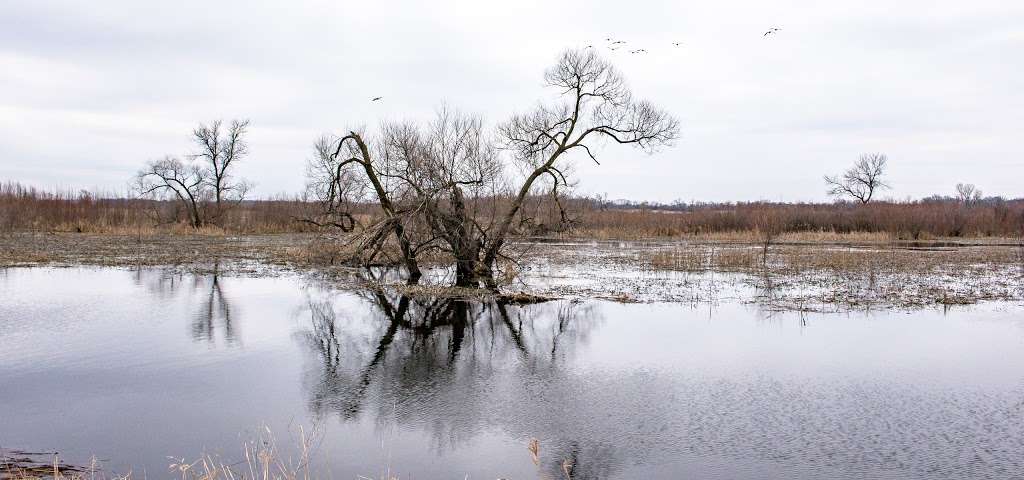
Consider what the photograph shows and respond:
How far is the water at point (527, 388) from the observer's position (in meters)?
7.39

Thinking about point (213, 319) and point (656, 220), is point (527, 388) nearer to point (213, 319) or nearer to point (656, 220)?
point (213, 319)

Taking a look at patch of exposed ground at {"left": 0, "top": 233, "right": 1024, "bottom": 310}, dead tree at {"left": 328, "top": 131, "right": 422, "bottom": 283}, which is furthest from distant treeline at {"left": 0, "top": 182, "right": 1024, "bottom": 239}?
dead tree at {"left": 328, "top": 131, "right": 422, "bottom": 283}

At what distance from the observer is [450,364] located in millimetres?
11250

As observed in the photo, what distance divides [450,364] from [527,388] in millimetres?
1699

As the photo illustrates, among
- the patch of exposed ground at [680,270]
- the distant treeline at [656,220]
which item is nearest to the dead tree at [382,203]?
the patch of exposed ground at [680,270]

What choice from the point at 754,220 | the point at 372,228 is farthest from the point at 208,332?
the point at 754,220

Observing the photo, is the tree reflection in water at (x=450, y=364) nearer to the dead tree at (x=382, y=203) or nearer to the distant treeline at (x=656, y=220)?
the dead tree at (x=382, y=203)

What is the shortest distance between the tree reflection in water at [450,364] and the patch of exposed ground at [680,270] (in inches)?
96.7

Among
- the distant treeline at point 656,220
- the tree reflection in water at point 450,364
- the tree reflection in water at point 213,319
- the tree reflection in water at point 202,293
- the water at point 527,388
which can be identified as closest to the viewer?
the water at point 527,388

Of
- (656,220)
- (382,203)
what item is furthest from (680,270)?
(656,220)

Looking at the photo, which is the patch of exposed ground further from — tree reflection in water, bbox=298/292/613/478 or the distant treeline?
the distant treeline

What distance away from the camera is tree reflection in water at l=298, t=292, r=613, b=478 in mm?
8164

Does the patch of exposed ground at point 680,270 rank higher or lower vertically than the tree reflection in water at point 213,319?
higher

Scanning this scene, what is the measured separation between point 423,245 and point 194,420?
1405 centimetres
